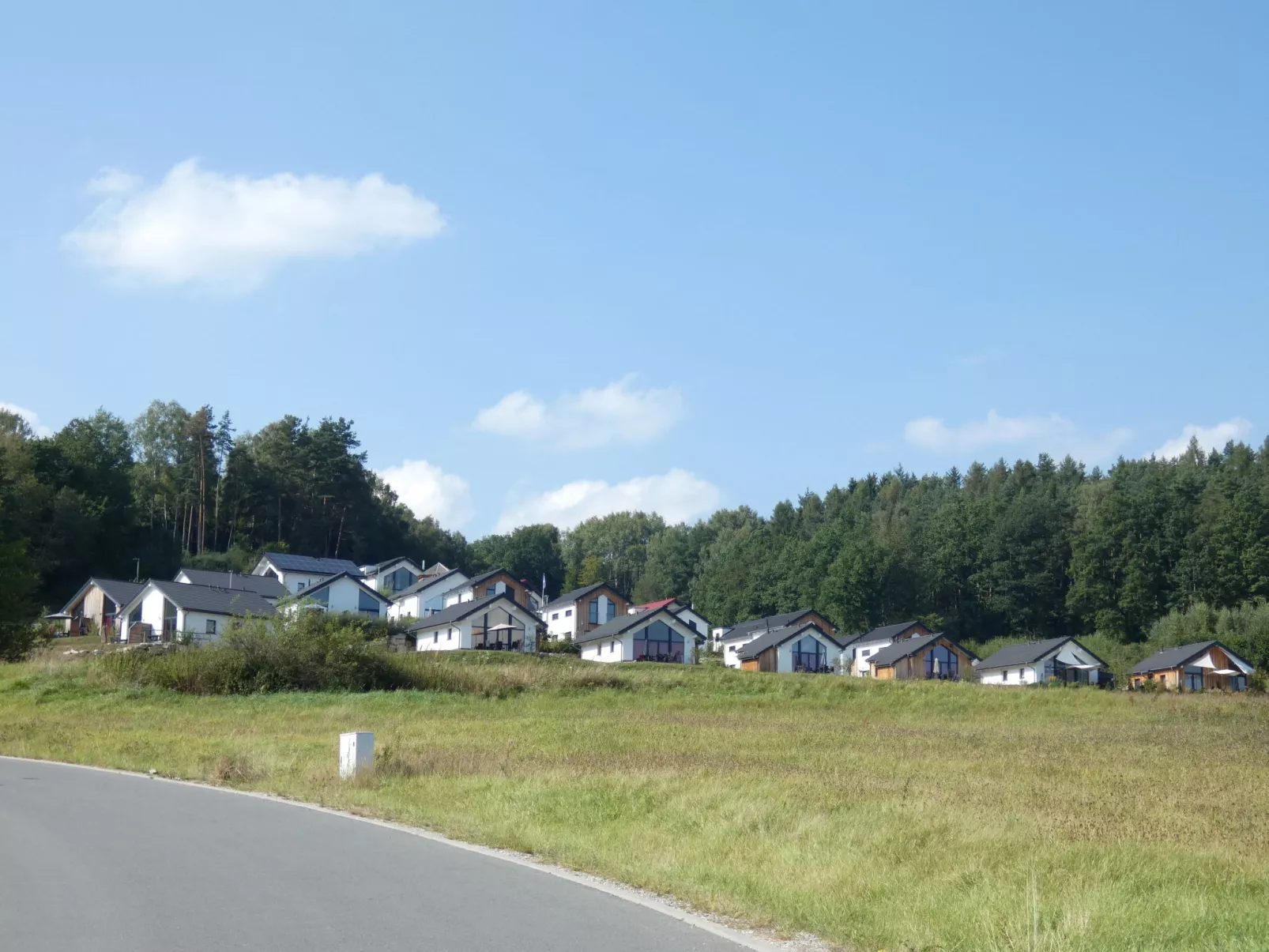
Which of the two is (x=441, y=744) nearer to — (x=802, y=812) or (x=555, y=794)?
(x=555, y=794)

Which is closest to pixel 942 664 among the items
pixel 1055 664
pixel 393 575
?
pixel 1055 664

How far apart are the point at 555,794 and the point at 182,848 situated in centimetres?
492

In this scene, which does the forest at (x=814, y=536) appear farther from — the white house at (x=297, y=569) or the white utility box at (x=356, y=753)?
the white utility box at (x=356, y=753)

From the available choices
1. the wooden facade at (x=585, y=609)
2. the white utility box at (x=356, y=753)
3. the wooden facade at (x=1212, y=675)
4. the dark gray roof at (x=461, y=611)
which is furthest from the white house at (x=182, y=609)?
the wooden facade at (x=1212, y=675)

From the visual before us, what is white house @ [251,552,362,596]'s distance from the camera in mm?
93750

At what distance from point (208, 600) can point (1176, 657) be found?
219 ft

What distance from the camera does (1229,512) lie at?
336ft

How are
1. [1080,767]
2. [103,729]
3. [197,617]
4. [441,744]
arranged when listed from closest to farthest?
1. [1080,767]
2. [441,744]
3. [103,729]
4. [197,617]

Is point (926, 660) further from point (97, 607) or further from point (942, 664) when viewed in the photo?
point (97, 607)

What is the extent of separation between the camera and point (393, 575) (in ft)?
343

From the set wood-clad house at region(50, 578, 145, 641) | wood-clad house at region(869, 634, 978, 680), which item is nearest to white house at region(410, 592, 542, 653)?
wood-clad house at region(50, 578, 145, 641)

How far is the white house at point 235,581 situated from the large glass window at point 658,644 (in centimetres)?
2550

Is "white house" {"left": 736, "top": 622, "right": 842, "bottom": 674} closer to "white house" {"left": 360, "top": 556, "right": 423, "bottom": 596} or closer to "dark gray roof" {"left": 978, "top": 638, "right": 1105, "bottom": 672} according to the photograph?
"dark gray roof" {"left": 978, "top": 638, "right": 1105, "bottom": 672}

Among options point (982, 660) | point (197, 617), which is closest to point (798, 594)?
point (982, 660)
